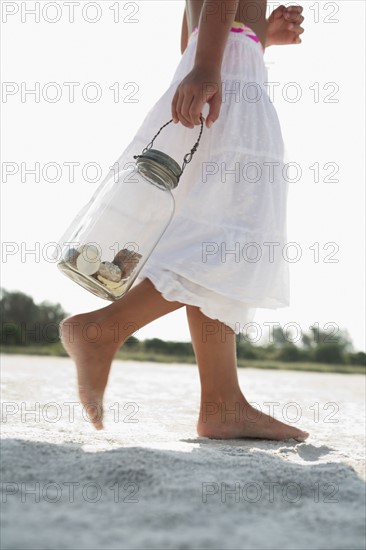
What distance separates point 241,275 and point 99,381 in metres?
0.44

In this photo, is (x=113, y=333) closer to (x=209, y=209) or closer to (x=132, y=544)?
(x=209, y=209)

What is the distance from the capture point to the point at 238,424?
1796 mm

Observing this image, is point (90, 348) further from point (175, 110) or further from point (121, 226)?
point (175, 110)

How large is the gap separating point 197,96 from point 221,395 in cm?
77

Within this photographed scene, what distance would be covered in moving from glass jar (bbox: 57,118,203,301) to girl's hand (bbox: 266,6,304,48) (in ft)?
2.30

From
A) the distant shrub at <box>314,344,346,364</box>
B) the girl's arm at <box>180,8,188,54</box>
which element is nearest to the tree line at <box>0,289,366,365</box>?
the distant shrub at <box>314,344,346,364</box>

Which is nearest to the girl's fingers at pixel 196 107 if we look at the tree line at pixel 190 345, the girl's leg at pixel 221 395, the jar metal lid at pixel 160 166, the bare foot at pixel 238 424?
the jar metal lid at pixel 160 166

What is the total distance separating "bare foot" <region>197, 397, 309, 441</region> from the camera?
1790 millimetres

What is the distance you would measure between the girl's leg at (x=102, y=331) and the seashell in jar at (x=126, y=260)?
71 millimetres

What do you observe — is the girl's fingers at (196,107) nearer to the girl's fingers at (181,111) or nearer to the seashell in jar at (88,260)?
the girl's fingers at (181,111)

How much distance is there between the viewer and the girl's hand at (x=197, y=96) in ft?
5.35

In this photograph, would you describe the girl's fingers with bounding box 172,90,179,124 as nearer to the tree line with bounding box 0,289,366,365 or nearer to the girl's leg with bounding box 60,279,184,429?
the girl's leg with bounding box 60,279,184,429

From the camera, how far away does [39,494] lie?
0.91 meters

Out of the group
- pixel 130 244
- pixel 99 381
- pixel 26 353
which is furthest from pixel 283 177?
pixel 26 353
